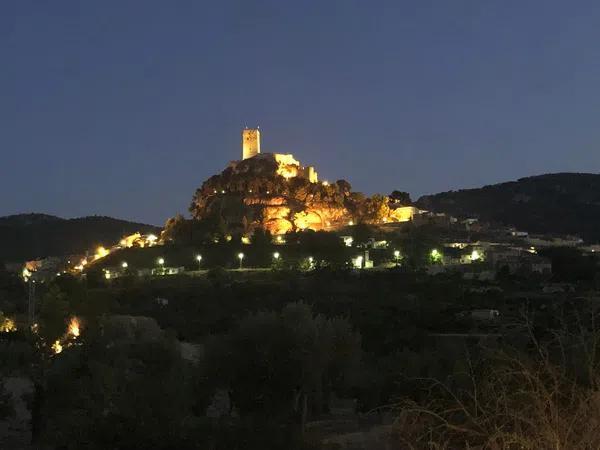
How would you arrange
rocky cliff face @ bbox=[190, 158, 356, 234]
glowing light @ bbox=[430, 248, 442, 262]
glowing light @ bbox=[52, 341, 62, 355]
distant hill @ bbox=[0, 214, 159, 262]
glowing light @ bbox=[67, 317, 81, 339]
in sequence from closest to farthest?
1. glowing light @ bbox=[52, 341, 62, 355]
2. glowing light @ bbox=[67, 317, 81, 339]
3. glowing light @ bbox=[430, 248, 442, 262]
4. rocky cliff face @ bbox=[190, 158, 356, 234]
5. distant hill @ bbox=[0, 214, 159, 262]

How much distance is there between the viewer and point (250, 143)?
295 ft

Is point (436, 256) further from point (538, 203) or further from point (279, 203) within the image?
point (538, 203)

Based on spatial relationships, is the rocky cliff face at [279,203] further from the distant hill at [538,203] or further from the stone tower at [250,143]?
the distant hill at [538,203]

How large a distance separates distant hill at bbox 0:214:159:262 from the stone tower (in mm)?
18851

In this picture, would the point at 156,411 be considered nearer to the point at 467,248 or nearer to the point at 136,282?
the point at 136,282

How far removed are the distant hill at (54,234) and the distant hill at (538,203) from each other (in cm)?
4725

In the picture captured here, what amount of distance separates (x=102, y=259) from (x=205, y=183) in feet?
58.8

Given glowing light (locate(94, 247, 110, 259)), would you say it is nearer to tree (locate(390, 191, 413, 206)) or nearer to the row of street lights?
the row of street lights

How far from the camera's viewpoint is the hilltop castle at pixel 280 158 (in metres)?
84.4

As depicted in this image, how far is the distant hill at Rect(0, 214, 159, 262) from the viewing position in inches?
3939

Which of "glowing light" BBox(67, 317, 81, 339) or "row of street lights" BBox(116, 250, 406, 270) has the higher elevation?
"row of street lights" BBox(116, 250, 406, 270)

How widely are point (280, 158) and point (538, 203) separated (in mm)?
51919

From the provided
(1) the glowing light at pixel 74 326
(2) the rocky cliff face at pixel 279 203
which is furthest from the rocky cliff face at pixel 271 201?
(1) the glowing light at pixel 74 326

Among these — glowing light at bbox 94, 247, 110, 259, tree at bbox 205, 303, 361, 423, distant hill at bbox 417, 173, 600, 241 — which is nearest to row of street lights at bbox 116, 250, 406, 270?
glowing light at bbox 94, 247, 110, 259
